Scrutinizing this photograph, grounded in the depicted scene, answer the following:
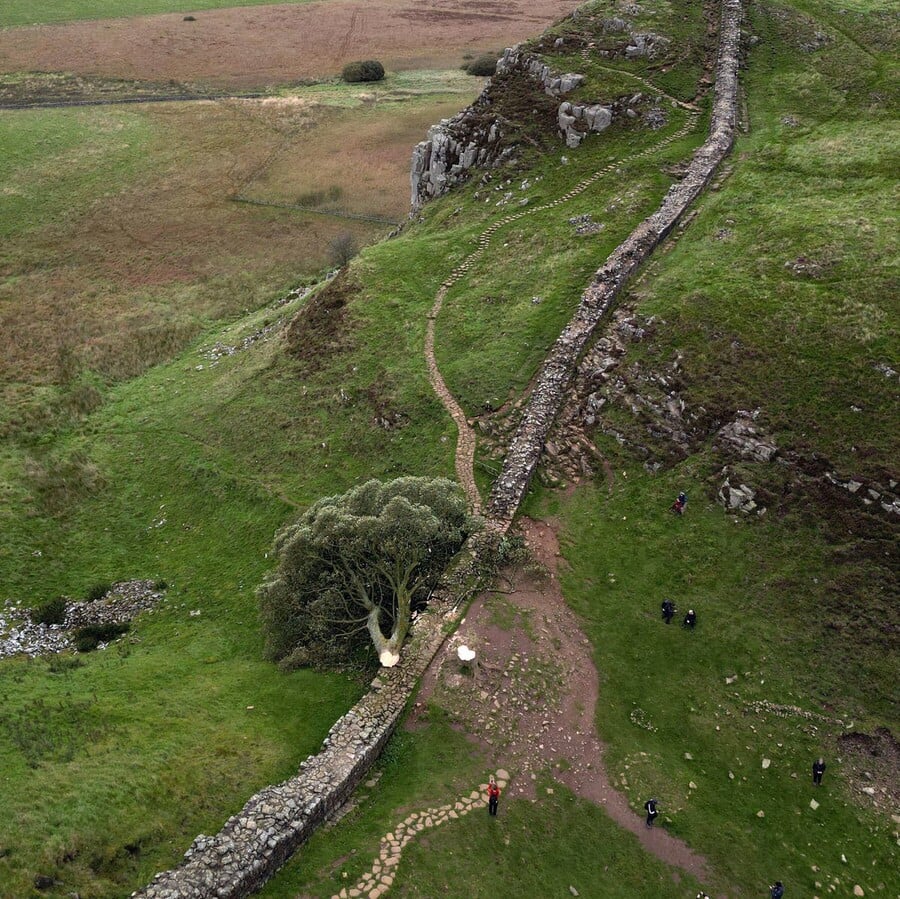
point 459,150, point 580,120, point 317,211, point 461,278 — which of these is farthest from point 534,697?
point 317,211

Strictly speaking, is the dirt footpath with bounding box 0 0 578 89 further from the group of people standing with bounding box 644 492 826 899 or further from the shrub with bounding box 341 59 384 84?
the group of people standing with bounding box 644 492 826 899

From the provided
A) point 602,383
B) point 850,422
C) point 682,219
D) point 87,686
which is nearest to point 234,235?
point 682,219

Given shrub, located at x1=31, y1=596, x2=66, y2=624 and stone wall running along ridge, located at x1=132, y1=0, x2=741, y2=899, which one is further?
shrub, located at x1=31, y1=596, x2=66, y2=624

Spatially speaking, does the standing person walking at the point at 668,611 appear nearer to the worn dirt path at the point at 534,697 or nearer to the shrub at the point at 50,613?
the worn dirt path at the point at 534,697

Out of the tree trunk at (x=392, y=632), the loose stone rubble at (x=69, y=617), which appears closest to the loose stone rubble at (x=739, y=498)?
the tree trunk at (x=392, y=632)

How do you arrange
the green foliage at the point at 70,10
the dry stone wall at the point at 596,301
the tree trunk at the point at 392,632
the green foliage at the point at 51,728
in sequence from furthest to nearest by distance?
the green foliage at the point at 70,10 → the dry stone wall at the point at 596,301 → the tree trunk at the point at 392,632 → the green foliage at the point at 51,728

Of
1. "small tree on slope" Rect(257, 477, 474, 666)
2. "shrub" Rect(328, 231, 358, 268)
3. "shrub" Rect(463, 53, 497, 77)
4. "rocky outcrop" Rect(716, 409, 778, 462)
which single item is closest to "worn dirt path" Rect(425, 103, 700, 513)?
"small tree on slope" Rect(257, 477, 474, 666)
